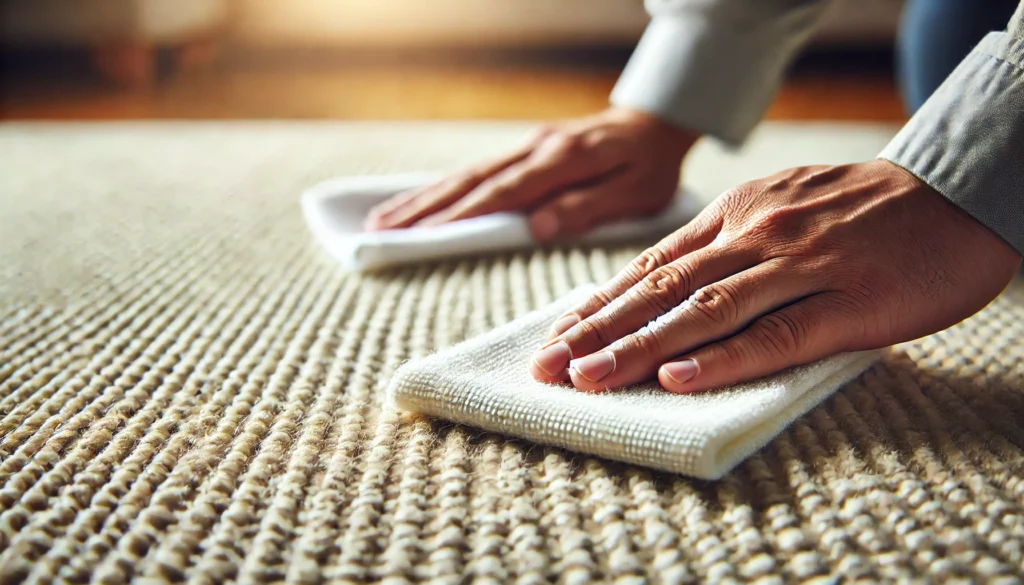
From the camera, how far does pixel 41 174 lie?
0.92 m

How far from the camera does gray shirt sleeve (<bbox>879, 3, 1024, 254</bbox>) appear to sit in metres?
0.43

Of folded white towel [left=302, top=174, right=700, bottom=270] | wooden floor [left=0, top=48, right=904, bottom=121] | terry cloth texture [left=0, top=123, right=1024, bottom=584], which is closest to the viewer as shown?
terry cloth texture [left=0, top=123, right=1024, bottom=584]

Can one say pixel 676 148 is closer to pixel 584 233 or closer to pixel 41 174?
pixel 584 233

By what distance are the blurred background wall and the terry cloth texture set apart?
114 cm

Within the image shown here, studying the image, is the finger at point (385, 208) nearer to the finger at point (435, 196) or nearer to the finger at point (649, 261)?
the finger at point (435, 196)

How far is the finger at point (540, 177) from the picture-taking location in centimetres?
70

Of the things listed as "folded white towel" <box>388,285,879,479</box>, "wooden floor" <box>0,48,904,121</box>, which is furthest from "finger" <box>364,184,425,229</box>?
"wooden floor" <box>0,48,904,121</box>

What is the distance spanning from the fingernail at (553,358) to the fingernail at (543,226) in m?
0.29

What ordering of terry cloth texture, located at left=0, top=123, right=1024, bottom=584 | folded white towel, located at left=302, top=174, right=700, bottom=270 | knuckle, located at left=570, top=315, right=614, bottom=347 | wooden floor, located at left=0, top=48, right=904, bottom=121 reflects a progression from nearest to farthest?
terry cloth texture, located at left=0, top=123, right=1024, bottom=584 < knuckle, located at left=570, top=315, right=614, bottom=347 < folded white towel, located at left=302, top=174, right=700, bottom=270 < wooden floor, located at left=0, top=48, right=904, bottom=121

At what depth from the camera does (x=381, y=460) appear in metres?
0.38

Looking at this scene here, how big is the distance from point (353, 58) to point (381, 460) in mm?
2182

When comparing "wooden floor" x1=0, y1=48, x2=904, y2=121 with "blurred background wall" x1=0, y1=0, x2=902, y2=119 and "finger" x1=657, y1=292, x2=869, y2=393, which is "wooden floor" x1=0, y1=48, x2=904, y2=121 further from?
"finger" x1=657, y1=292, x2=869, y2=393

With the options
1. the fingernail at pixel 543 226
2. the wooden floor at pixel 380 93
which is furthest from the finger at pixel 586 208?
the wooden floor at pixel 380 93

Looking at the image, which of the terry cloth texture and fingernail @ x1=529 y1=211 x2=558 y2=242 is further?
fingernail @ x1=529 y1=211 x2=558 y2=242
